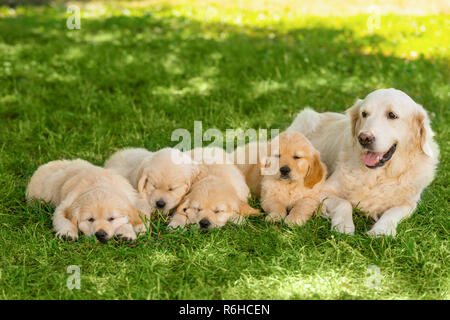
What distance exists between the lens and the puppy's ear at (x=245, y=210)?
3914 millimetres

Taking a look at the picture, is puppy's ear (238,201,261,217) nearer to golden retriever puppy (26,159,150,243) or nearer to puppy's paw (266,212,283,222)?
puppy's paw (266,212,283,222)

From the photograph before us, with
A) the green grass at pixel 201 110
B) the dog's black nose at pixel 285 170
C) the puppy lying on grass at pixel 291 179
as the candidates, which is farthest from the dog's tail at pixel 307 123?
the dog's black nose at pixel 285 170

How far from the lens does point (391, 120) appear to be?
3740mm

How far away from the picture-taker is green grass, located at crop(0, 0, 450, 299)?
10.5ft

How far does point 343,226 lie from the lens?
3754 millimetres

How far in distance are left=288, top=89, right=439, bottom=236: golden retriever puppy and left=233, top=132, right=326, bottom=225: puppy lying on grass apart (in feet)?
0.45

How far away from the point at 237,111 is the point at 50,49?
3516mm

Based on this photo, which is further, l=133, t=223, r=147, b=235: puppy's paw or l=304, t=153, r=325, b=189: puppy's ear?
l=304, t=153, r=325, b=189: puppy's ear

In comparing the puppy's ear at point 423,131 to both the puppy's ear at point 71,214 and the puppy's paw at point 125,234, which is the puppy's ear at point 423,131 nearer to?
the puppy's paw at point 125,234

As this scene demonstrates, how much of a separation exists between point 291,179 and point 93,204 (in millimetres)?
1498

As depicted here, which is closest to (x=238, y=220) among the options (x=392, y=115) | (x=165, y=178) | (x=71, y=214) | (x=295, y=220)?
(x=295, y=220)

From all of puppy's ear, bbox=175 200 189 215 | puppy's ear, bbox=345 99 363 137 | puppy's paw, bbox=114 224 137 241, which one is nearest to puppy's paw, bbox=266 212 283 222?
puppy's ear, bbox=175 200 189 215

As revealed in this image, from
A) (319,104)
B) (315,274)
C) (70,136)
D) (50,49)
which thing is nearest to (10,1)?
(50,49)

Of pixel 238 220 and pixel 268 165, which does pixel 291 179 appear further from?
pixel 238 220
